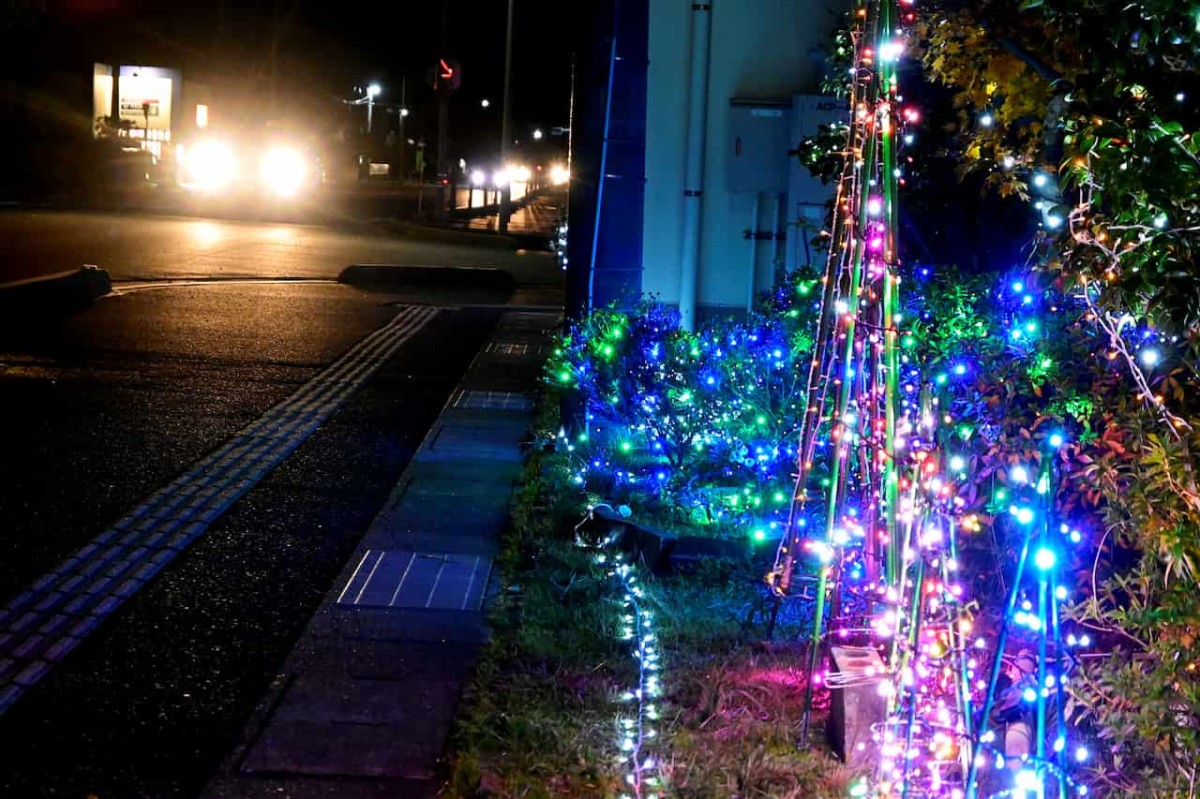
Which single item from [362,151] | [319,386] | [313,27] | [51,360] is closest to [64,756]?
[319,386]

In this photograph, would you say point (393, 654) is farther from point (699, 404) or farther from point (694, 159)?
point (694, 159)

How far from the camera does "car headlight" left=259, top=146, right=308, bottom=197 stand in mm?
52909

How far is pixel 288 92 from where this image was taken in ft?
201

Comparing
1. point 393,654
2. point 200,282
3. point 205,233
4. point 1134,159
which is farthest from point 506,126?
point 1134,159

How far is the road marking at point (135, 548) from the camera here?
5.38 meters

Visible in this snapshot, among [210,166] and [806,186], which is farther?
[210,166]

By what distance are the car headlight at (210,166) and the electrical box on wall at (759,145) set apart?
1579 inches

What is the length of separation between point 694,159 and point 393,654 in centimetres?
463

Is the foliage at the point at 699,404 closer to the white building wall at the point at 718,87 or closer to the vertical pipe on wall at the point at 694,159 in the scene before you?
the vertical pipe on wall at the point at 694,159

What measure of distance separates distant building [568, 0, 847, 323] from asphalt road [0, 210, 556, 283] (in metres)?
10.8

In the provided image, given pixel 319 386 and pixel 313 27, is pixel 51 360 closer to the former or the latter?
pixel 319 386

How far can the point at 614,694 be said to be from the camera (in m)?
4.96

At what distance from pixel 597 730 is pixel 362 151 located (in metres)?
69.6

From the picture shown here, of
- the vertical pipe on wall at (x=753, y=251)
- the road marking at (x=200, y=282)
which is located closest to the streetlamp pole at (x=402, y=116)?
the road marking at (x=200, y=282)
